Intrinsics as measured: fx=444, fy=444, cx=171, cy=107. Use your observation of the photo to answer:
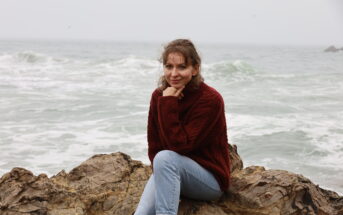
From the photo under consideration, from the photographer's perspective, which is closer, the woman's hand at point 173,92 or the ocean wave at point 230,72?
the woman's hand at point 173,92

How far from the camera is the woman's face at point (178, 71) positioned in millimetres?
2838

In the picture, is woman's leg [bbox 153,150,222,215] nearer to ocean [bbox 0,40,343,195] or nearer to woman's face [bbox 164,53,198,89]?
woman's face [bbox 164,53,198,89]

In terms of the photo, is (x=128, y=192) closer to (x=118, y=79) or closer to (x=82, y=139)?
(x=82, y=139)

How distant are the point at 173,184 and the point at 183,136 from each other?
0.30 meters

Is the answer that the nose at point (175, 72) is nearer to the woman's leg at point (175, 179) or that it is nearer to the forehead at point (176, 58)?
the forehead at point (176, 58)

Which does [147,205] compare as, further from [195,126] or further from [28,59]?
[28,59]

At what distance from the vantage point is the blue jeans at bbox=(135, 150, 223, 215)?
2.70 meters

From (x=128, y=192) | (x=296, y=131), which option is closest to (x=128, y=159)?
(x=128, y=192)

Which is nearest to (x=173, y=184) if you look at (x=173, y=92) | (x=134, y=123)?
(x=173, y=92)

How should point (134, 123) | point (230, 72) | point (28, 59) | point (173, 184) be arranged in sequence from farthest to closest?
1. point (28, 59)
2. point (230, 72)
3. point (134, 123)
4. point (173, 184)

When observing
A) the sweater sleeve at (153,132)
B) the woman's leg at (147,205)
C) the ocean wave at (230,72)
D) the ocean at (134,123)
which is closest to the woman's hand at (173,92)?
the sweater sleeve at (153,132)

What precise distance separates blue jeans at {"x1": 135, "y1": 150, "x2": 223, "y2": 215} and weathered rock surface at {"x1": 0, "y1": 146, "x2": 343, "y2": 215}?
16cm

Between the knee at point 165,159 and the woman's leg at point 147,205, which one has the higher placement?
the knee at point 165,159

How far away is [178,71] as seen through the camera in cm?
286
